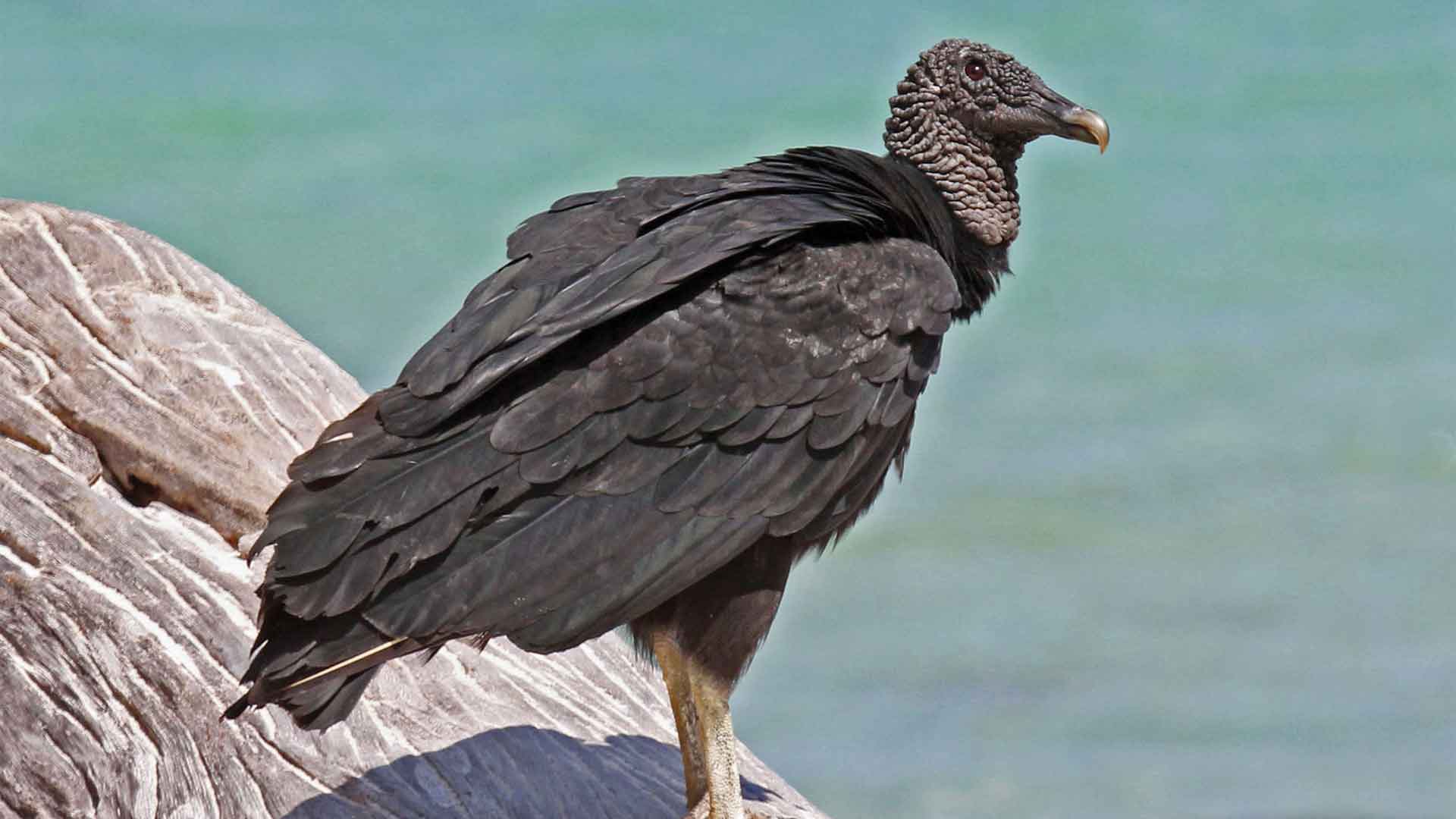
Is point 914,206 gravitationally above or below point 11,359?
above

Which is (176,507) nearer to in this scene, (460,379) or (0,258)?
(0,258)

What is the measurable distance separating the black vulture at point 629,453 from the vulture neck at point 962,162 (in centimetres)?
48

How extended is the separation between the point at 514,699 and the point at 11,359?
1791mm

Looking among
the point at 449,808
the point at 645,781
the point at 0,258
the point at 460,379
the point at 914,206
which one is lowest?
the point at 449,808

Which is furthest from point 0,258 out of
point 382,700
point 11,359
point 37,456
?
point 382,700

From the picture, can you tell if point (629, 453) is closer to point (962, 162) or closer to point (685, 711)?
point (685, 711)

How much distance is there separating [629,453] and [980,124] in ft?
5.24

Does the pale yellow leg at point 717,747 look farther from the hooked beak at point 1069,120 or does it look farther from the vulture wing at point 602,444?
the hooked beak at point 1069,120

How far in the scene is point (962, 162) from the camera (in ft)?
16.4

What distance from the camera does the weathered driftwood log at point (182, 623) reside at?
472 centimetres

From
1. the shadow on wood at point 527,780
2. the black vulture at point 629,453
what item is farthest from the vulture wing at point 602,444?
the shadow on wood at point 527,780

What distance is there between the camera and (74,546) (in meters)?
4.95

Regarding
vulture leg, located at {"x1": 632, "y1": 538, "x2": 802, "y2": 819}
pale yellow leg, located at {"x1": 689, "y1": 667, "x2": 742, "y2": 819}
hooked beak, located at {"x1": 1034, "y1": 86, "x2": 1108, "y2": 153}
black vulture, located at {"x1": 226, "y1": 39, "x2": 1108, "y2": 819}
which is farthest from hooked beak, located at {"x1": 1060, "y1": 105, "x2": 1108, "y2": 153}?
pale yellow leg, located at {"x1": 689, "y1": 667, "x2": 742, "y2": 819}

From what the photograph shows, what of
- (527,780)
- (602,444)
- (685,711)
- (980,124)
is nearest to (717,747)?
(685,711)
